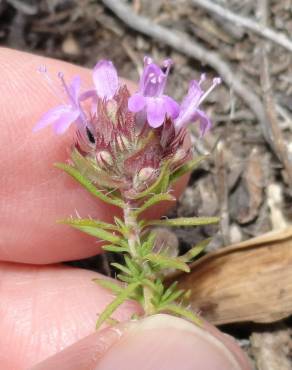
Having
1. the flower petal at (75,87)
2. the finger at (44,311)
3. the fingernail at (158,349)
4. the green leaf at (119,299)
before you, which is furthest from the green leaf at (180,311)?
the flower petal at (75,87)

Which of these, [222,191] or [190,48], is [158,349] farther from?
[190,48]

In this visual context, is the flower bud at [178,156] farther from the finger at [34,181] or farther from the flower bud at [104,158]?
the finger at [34,181]

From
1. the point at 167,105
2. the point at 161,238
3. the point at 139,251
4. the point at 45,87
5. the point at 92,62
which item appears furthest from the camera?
the point at 92,62

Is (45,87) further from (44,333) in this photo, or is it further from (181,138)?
(44,333)

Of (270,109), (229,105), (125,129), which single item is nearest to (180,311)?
(125,129)

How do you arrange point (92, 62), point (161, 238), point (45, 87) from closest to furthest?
point (45, 87) → point (161, 238) → point (92, 62)

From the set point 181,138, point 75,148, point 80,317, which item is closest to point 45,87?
point 75,148
